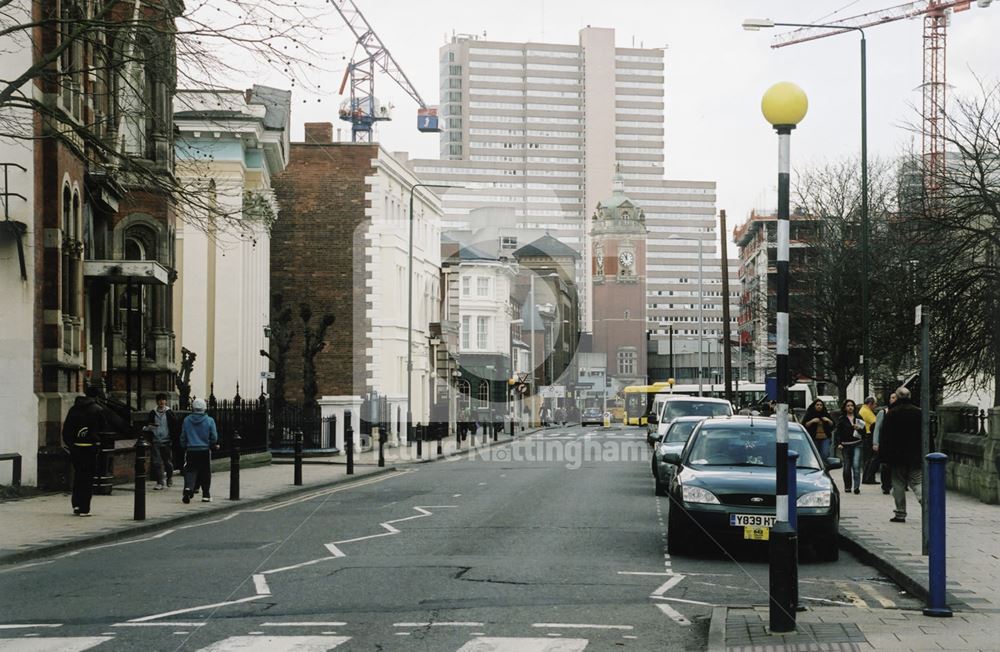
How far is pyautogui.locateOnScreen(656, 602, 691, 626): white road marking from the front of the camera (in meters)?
9.94

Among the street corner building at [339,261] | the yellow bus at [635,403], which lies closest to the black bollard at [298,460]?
→ the street corner building at [339,261]

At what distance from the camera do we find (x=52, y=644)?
8820mm

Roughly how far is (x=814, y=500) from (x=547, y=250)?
484 ft

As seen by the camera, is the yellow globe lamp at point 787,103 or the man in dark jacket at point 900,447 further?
the man in dark jacket at point 900,447

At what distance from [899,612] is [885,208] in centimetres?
4088

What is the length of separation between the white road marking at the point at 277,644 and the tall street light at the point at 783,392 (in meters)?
3.01

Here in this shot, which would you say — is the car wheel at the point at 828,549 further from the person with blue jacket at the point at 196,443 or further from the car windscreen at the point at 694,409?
the car windscreen at the point at 694,409

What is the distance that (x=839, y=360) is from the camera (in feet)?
167

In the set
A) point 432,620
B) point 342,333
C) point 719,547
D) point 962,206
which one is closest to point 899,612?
point 432,620

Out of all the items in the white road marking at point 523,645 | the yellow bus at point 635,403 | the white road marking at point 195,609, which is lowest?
the yellow bus at point 635,403

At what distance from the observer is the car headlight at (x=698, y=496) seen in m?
14.1

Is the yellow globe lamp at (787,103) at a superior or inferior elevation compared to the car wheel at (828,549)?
superior

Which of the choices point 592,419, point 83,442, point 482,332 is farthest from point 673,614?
point 592,419

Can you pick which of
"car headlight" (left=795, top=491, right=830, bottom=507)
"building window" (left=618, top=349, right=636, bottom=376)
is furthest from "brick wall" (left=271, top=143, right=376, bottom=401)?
"building window" (left=618, top=349, right=636, bottom=376)
